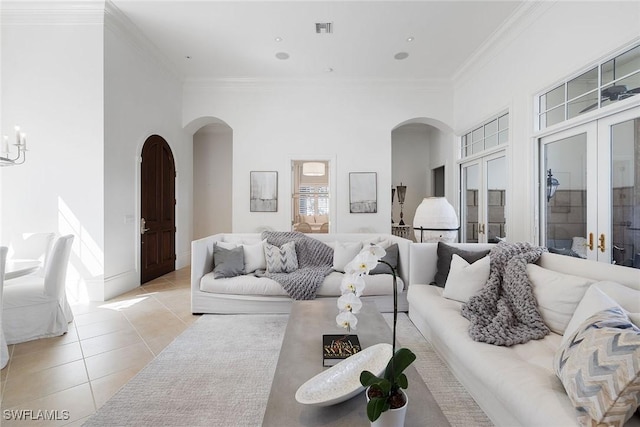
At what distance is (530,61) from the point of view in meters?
3.45

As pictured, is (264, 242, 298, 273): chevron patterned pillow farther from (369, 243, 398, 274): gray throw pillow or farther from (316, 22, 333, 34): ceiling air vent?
(316, 22, 333, 34): ceiling air vent

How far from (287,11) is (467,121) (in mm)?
3444

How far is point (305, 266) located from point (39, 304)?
8.18 ft

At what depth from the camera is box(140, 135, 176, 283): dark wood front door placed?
4.45 m

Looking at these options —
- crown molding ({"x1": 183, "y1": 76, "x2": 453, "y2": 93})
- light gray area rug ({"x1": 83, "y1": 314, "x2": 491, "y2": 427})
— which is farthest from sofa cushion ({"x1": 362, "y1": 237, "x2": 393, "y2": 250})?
crown molding ({"x1": 183, "y1": 76, "x2": 453, "y2": 93})

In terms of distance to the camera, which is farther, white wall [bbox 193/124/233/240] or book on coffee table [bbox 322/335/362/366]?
white wall [bbox 193/124/233/240]

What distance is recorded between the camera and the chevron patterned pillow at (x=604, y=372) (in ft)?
3.25

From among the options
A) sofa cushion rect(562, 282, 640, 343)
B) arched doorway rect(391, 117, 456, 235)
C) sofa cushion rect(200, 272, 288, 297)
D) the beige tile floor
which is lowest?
the beige tile floor

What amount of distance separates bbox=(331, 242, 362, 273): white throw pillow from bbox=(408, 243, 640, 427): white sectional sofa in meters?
1.00

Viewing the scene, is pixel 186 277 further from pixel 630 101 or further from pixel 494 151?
pixel 630 101

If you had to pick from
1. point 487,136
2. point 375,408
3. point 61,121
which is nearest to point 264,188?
point 61,121

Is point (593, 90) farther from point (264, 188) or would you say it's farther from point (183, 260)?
point (183, 260)

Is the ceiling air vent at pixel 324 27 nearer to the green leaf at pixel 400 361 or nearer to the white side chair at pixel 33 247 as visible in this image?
the white side chair at pixel 33 247

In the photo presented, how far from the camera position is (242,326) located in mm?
2814
